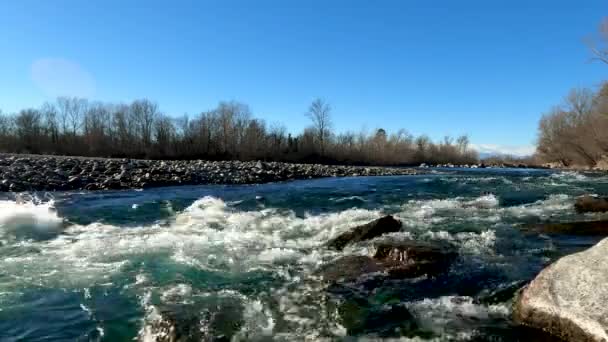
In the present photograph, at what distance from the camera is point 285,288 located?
5199 millimetres

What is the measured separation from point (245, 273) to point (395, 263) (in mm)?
2418

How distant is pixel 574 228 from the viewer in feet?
26.6

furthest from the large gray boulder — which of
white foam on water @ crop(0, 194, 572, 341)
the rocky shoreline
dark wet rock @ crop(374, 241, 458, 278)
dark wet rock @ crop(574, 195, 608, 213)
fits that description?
the rocky shoreline

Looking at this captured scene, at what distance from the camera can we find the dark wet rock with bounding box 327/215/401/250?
23.8 feet

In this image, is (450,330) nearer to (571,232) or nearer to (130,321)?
(130,321)

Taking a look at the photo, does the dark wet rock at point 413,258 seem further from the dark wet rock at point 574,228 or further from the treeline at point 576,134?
the treeline at point 576,134

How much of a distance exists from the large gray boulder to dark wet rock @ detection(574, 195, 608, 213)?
7253 mm

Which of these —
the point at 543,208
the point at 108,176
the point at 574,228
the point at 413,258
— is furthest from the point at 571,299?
the point at 108,176

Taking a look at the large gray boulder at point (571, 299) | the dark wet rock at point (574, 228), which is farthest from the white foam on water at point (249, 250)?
the dark wet rock at point (574, 228)

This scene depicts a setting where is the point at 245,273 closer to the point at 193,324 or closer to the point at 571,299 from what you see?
the point at 193,324

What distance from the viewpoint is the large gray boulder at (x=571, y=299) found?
3.49m

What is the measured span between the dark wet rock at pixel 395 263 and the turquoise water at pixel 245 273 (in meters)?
0.23

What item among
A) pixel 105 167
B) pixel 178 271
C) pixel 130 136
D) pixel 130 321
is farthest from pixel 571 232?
pixel 130 136

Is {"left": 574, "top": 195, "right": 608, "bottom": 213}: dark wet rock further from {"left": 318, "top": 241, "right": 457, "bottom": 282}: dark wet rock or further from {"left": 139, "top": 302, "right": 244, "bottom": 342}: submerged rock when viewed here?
{"left": 139, "top": 302, "right": 244, "bottom": 342}: submerged rock
